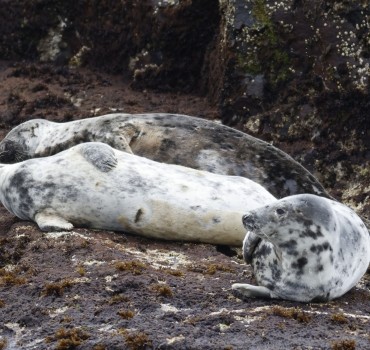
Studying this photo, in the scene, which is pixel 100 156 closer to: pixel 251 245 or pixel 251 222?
pixel 251 245

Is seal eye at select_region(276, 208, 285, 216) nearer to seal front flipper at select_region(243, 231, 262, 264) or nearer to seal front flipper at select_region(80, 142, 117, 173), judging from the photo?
seal front flipper at select_region(243, 231, 262, 264)

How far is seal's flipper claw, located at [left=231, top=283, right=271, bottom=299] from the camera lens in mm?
6668

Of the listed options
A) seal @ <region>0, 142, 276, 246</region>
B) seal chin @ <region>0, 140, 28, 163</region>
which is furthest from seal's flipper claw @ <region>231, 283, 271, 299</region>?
seal chin @ <region>0, 140, 28, 163</region>

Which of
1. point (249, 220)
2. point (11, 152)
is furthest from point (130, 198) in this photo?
point (11, 152)

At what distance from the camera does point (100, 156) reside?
8.41 m

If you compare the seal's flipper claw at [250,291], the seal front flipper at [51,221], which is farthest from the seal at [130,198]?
the seal's flipper claw at [250,291]

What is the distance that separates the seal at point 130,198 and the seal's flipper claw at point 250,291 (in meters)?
1.38

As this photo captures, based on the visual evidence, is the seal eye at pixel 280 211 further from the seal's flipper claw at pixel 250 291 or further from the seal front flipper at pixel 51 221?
the seal front flipper at pixel 51 221

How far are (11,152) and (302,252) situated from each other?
4.35 m

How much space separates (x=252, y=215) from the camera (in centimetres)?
677

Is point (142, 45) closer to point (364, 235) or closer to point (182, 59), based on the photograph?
point (182, 59)

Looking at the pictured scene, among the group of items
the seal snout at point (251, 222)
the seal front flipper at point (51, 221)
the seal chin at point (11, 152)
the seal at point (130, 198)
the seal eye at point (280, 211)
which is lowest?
the seal chin at point (11, 152)

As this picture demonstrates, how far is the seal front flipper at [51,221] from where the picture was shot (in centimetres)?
796

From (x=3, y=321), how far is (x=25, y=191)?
86.7 inches
